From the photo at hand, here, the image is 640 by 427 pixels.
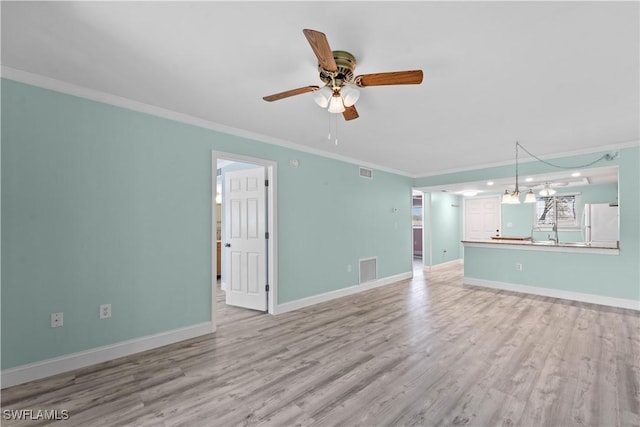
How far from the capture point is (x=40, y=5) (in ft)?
5.37

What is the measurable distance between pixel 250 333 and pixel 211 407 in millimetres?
1385

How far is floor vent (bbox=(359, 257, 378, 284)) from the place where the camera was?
5590 millimetres

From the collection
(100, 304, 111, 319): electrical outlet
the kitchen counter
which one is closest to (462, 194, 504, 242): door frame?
the kitchen counter

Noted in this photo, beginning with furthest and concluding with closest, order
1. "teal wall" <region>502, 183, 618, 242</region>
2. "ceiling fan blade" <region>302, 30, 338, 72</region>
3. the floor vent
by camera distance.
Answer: "teal wall" <region>502, 183, 618, 242</region>, the floor vent, "ceiling fan blade" <region>302, 30, 338, 72</region>

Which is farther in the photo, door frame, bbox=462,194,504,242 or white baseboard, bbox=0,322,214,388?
door frame, bbox=462,194,504,242

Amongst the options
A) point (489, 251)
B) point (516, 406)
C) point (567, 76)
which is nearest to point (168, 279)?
point (516, 406)

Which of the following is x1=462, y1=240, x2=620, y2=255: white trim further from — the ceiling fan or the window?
the ceiling fan

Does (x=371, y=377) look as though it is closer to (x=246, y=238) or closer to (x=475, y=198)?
(x=246, y=238)

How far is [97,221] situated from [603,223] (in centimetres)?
839

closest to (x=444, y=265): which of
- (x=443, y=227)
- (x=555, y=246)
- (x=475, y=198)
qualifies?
(x=443, y=227)

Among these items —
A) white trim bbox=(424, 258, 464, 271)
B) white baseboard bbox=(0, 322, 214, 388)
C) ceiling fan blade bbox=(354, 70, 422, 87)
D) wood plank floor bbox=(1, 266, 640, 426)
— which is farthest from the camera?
white trim bbox=(424, 258, 464, 271)

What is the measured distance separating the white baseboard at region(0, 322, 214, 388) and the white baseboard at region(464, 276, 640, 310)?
5276mm

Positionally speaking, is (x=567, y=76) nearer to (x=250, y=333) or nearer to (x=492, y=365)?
(x=492, y=365)

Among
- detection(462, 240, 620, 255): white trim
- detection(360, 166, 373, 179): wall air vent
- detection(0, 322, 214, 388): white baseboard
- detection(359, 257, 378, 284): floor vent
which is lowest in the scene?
detection(0, 322, 214, 388): white baseboard
